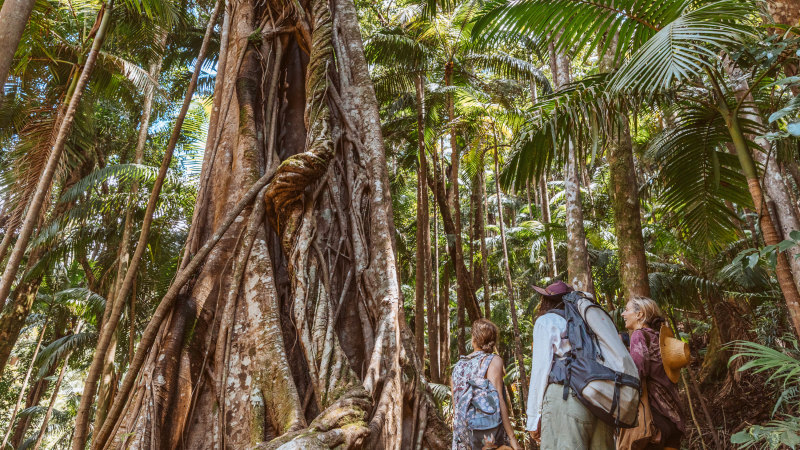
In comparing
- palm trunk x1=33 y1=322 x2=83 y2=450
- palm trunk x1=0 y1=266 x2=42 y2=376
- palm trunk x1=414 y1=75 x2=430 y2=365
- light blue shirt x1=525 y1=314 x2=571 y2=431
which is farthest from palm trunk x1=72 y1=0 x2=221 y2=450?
palm trunk x1=33 y1=322 x2=83 y2=450

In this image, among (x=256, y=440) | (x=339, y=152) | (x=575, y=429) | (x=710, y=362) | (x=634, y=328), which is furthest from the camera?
(x=710, y=362)

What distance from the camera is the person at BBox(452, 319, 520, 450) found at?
120 inches

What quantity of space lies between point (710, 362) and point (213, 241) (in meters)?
8.22

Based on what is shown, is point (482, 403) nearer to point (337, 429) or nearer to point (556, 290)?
point (556, 290)

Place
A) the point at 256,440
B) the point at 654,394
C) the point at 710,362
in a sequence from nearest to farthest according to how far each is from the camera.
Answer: the point at 256,440 → the point at 654,394 → the point at 710,362

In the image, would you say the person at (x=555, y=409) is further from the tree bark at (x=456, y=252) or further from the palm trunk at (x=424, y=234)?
the palm trunk at (x=424, y=234)

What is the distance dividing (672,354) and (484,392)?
1.09m

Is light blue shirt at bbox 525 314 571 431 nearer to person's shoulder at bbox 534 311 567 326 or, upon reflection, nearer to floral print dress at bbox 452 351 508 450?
person's shoulder at bbox 534 311 567 326

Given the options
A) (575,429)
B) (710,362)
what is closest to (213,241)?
(575,429)

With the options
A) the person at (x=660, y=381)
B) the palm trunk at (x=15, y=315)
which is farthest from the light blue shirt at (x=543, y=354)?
the palm trunk at (x=15, y=315)

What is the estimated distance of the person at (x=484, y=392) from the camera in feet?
10.0

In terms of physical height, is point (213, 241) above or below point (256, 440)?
above

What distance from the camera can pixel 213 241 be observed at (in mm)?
3498

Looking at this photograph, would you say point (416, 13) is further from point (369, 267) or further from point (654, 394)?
point (654, 394)
